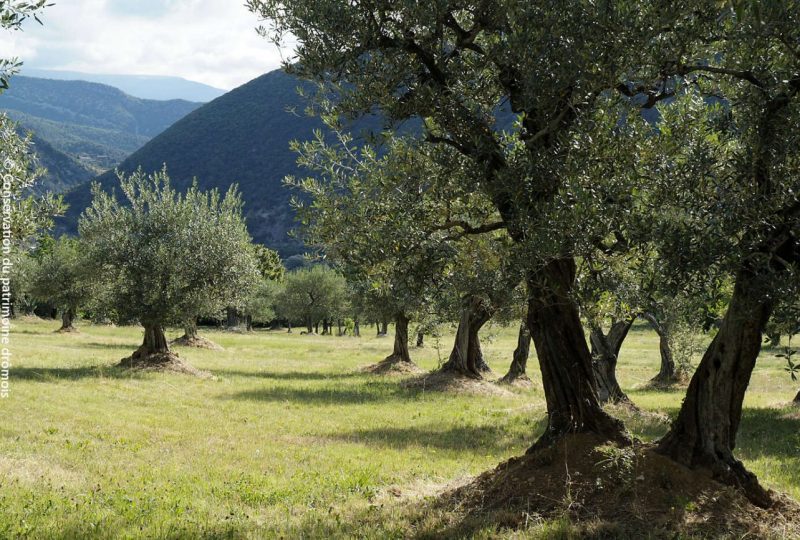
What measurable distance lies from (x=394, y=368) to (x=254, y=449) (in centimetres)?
2317

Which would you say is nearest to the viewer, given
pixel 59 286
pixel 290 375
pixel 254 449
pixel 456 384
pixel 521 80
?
pixel 521 80

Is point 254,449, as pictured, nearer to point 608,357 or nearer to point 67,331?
point 608,357

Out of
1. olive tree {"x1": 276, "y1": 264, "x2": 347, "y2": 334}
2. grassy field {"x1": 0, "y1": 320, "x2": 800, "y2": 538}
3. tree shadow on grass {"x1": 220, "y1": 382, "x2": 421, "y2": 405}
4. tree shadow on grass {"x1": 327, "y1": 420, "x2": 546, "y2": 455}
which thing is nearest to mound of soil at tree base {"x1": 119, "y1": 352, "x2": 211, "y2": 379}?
grassy field {"x1": 0, "y1": 320, "x2": 800, "y2": 538}

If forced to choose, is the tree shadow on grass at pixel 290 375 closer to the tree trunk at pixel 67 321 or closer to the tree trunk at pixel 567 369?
the tree trunk at pixel 567 369

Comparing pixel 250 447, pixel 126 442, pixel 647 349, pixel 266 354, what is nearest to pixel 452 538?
pixel 250 447

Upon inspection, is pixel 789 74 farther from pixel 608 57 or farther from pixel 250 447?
pixel 250 447

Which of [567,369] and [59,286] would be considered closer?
[567,369]

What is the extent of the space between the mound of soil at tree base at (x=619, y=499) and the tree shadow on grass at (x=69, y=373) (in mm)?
21794

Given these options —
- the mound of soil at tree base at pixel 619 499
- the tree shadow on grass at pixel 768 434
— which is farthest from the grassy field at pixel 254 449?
the mound of soil at tree base at pixel 619 499

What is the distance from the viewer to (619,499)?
995 centimetres

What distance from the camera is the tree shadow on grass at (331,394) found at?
27.2m

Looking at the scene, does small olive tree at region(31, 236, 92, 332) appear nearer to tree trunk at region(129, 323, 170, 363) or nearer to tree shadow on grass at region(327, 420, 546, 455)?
tree trunk at region(129, 323, 170, 363)

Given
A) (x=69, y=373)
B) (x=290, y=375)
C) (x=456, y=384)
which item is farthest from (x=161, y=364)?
(x=456, y=384)

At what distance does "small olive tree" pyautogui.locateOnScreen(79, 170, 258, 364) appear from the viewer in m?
30.7
